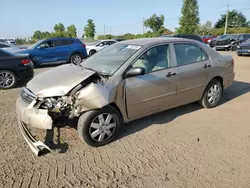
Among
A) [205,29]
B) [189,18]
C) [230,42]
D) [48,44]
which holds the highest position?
[189,18]

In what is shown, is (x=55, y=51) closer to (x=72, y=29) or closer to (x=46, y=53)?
(x=46, y=53)

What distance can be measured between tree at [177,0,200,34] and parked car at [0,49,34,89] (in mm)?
40258

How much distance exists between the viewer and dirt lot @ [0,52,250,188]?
253 cm

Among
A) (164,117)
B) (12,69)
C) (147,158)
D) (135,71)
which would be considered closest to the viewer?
(147,158)

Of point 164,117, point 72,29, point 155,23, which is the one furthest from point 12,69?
point 72,29

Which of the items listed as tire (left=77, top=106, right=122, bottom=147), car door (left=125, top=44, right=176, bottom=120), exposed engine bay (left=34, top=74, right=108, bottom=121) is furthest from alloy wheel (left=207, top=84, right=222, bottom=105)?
exposed engine bay (left=34, top=74, right=108, bottom=121)

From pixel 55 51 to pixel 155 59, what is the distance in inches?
361

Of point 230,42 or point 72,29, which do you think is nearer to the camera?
point 230,42

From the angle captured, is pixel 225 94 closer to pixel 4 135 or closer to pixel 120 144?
pixel 120 144

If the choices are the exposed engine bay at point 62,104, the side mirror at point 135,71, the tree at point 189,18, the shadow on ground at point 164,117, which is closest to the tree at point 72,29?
the tree at point 189,18

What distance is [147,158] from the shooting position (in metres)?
2.95

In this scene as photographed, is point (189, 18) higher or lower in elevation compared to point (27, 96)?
higher

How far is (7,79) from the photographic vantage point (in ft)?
21.8

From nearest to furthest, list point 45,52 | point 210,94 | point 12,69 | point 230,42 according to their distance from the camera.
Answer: point 210,94, point 12,69, point 45,52, point 230,42
